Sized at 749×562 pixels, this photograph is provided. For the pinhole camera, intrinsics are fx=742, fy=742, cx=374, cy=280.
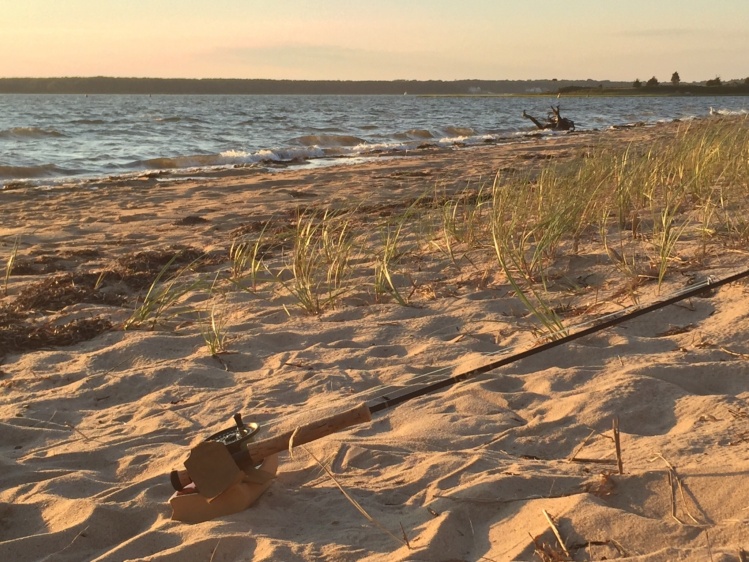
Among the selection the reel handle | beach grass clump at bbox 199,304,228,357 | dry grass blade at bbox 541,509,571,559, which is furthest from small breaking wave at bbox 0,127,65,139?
dry grass blade at bbox 541,509,571,559

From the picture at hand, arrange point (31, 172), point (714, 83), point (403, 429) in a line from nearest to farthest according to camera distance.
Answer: point (403, 429) → point (31, 172) → point (714, 83)

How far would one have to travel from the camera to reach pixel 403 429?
2.36 metres

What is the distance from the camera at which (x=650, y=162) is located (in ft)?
17.1

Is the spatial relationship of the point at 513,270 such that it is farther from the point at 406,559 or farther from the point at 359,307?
the point at 406,559

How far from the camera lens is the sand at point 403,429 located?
1.68m

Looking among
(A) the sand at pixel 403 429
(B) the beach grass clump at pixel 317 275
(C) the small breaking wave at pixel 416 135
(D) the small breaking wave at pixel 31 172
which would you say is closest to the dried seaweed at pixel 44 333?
(A) the sand at pixel 403 429

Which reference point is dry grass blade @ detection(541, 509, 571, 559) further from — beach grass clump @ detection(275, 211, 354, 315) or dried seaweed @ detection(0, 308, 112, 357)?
dried seaweed @ detection(0, 308, 112, 357)

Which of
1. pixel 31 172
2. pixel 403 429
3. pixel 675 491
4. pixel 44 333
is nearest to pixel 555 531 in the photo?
pixel 675 491

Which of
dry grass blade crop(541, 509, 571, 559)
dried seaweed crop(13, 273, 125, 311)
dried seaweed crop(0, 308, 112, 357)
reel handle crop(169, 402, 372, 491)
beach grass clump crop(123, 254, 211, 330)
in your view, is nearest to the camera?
dry grass blade crop(541, 509, 571, 559)

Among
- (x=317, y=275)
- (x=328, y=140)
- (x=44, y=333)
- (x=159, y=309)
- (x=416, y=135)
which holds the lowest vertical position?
(x=44, y=333)

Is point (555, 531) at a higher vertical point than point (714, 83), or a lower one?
lower

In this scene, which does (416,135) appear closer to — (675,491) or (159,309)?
(159,309)

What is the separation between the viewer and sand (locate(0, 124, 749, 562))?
1684mm

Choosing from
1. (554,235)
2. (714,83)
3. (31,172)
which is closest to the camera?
(554,235)
